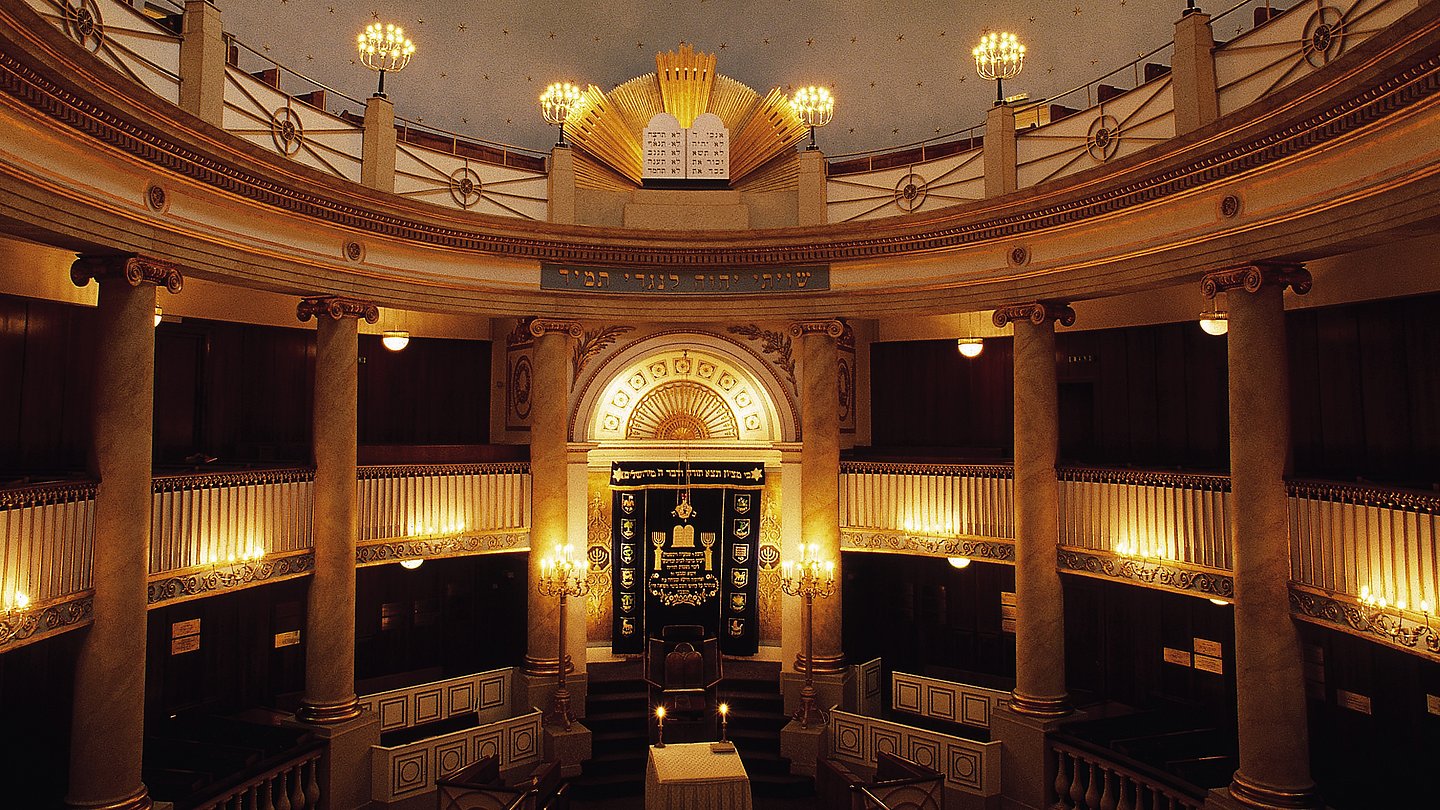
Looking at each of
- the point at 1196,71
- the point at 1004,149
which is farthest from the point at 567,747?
the point at 1196,71

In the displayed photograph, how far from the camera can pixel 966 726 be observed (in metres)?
11.4

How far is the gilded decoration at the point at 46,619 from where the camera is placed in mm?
6617

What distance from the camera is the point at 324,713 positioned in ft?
32.7

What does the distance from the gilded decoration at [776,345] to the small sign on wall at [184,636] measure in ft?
28.2

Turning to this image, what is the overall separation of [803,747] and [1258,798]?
17.9 ft

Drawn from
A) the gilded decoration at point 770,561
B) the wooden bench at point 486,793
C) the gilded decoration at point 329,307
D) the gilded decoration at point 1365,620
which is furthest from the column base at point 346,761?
the gilded decoration at point 1365,620

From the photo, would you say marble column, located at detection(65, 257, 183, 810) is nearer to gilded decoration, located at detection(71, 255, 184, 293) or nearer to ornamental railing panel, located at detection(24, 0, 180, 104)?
gilded decoration, located at detection(71, 255, 184, 293)

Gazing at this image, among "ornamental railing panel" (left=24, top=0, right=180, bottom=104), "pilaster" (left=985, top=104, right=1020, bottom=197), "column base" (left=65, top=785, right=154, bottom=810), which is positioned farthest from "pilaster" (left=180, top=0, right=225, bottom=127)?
"pilaster" (left=985, top=104, right=1020, bottom=197)

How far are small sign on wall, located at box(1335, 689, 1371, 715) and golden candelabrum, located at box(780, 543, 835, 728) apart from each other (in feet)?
20.1

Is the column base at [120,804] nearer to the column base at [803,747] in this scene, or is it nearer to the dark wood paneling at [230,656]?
the dark wood paneling at [230,656]

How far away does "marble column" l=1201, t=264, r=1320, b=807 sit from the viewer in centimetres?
771

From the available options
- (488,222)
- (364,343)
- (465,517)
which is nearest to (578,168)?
(488,222)

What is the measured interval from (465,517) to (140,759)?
16.0ft

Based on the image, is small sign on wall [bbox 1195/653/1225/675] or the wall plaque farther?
the wall plaque
